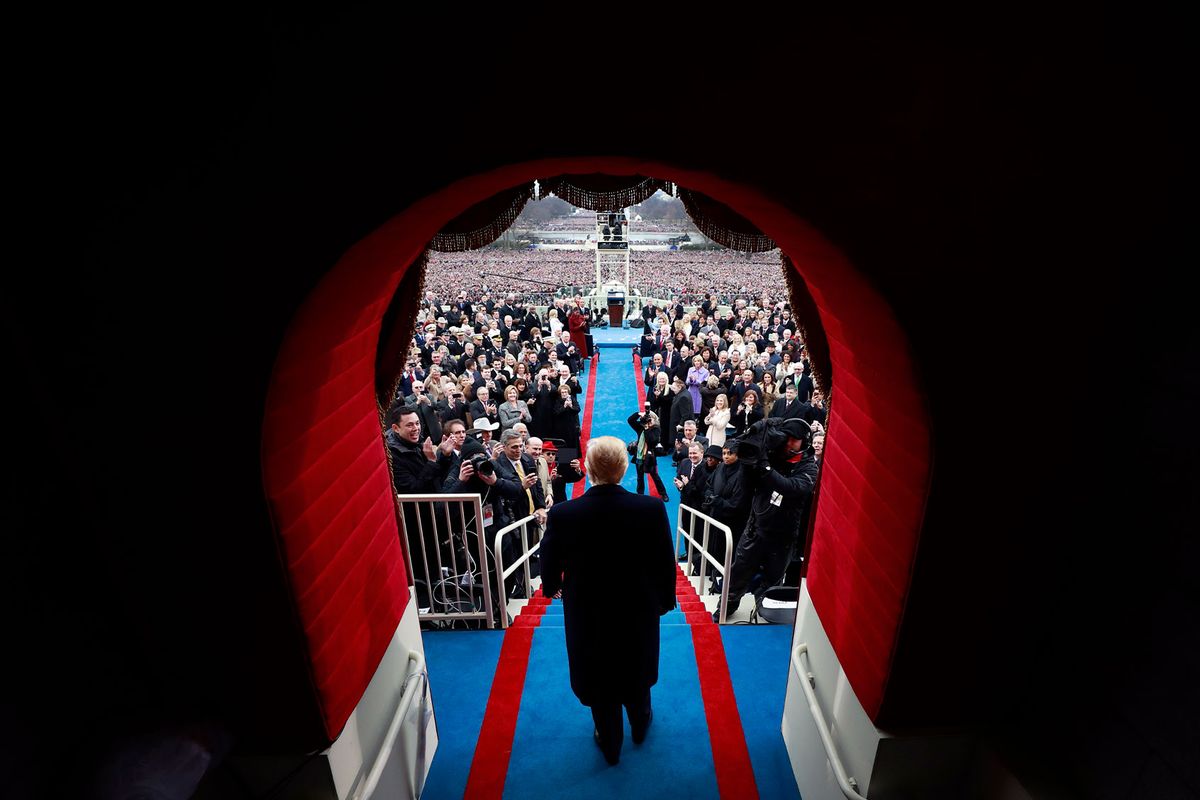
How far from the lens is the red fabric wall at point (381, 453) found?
1811 millimetres

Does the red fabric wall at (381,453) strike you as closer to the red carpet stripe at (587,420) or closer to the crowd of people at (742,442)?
the crowd of people at (742,442)

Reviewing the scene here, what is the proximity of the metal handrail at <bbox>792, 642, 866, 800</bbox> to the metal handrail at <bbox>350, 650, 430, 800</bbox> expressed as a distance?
71.4 inches

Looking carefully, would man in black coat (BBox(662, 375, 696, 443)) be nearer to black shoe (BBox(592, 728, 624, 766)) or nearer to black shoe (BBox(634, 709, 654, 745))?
black shoe (BBox(634, 709, 654, 745))

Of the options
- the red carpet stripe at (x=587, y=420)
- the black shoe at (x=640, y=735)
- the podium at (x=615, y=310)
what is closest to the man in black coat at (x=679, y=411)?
the red carpet stripe at (x=587, y=420)

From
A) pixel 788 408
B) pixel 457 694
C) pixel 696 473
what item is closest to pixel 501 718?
pixel 457 694

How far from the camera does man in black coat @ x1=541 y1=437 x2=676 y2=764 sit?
2467 mm

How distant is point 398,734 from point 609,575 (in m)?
1.19

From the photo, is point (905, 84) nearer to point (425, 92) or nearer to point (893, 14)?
point (893, 14)

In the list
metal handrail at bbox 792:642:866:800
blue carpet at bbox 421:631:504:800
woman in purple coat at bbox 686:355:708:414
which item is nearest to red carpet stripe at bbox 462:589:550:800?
blue carpet at bbox 421:631:504:800

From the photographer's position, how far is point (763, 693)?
11.7 ft

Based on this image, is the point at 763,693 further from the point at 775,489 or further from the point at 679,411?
the point at 679,411

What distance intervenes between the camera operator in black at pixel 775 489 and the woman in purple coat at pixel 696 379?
5.10 m

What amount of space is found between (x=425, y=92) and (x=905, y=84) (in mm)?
1237

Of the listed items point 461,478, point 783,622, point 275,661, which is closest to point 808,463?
point 783,622
